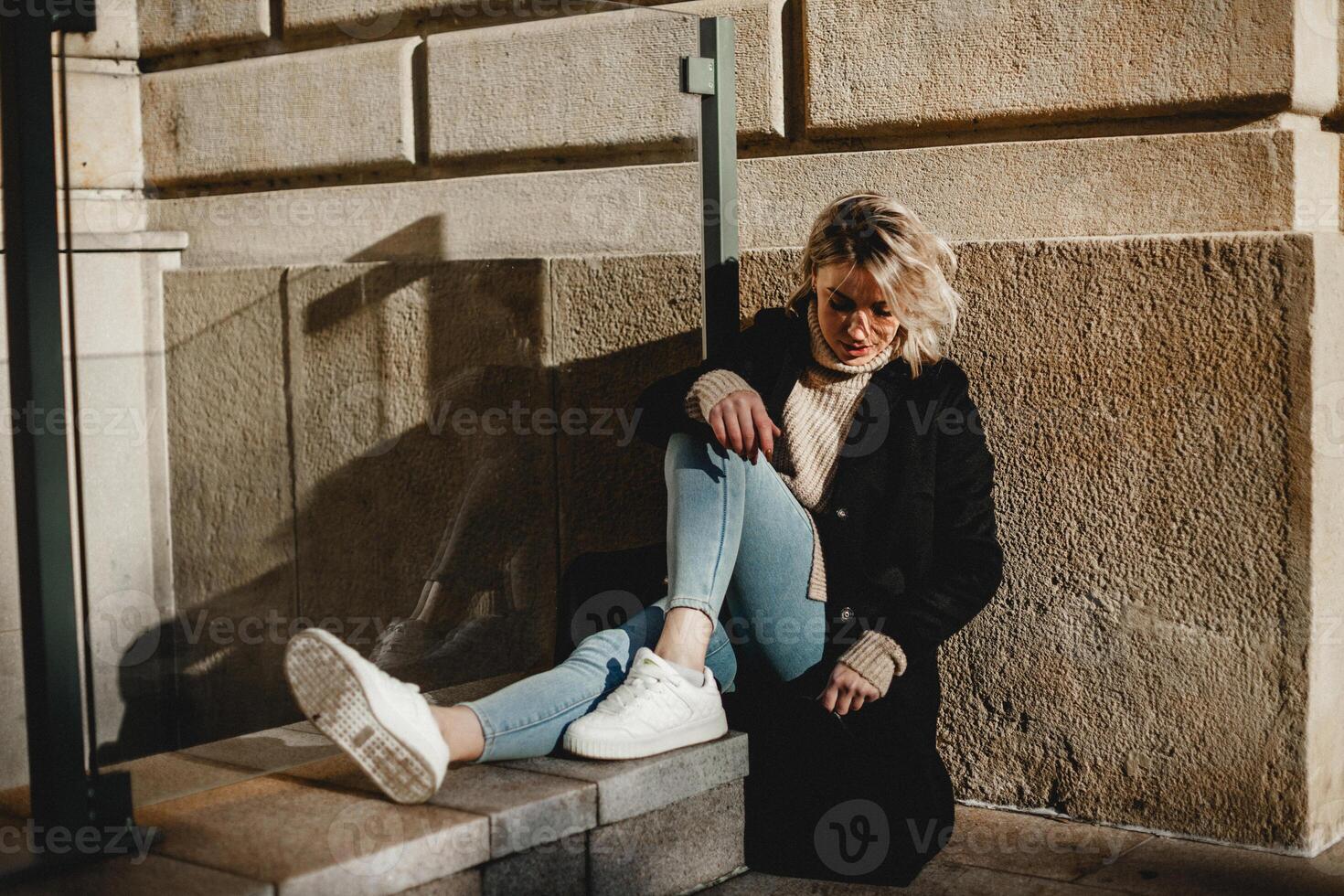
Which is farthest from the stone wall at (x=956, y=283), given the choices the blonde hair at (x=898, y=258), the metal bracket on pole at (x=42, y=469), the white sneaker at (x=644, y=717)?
the white sneaker at (x=644, y=717)

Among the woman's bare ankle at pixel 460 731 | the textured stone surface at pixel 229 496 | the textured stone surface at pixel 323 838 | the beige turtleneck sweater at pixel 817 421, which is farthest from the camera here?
the textured stone surface at pixel 229 496

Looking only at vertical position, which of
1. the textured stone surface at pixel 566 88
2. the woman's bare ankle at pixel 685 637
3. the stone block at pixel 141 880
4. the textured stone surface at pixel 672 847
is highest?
the textured stone surface at pixel 566 88

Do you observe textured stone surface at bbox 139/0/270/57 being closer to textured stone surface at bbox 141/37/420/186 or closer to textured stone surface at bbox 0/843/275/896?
textured stone surface at bbox 141/37/420/186

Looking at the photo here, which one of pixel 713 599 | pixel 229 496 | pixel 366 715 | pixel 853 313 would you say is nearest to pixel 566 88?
pixel 853 313

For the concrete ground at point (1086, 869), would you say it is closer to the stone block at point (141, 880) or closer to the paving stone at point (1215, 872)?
the paving stone at point (1215, 872)

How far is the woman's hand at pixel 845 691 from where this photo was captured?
3.17 meters

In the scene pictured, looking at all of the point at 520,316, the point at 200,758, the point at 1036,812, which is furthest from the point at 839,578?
the point at 200,758

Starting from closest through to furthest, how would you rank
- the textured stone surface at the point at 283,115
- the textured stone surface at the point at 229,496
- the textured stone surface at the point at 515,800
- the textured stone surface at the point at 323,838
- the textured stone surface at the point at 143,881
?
the textured stone surface at the point at 143,881, the textured stone surface at the point at 323,838, the textured stone surface at the point at 515,800, the textured stone surface at the point at 229,496, the textured stone surface at the point at 283,115

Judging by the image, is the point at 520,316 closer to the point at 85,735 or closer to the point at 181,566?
the point at 181,566

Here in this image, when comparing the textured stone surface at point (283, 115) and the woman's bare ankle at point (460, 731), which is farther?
the textured stone surface at point (283, 115)

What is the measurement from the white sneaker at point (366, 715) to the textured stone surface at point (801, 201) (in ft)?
→ 4.49

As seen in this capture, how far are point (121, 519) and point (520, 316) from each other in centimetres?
122

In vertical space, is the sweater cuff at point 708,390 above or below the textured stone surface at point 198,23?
below

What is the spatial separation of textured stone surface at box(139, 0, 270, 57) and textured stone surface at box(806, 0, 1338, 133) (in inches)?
64.4
